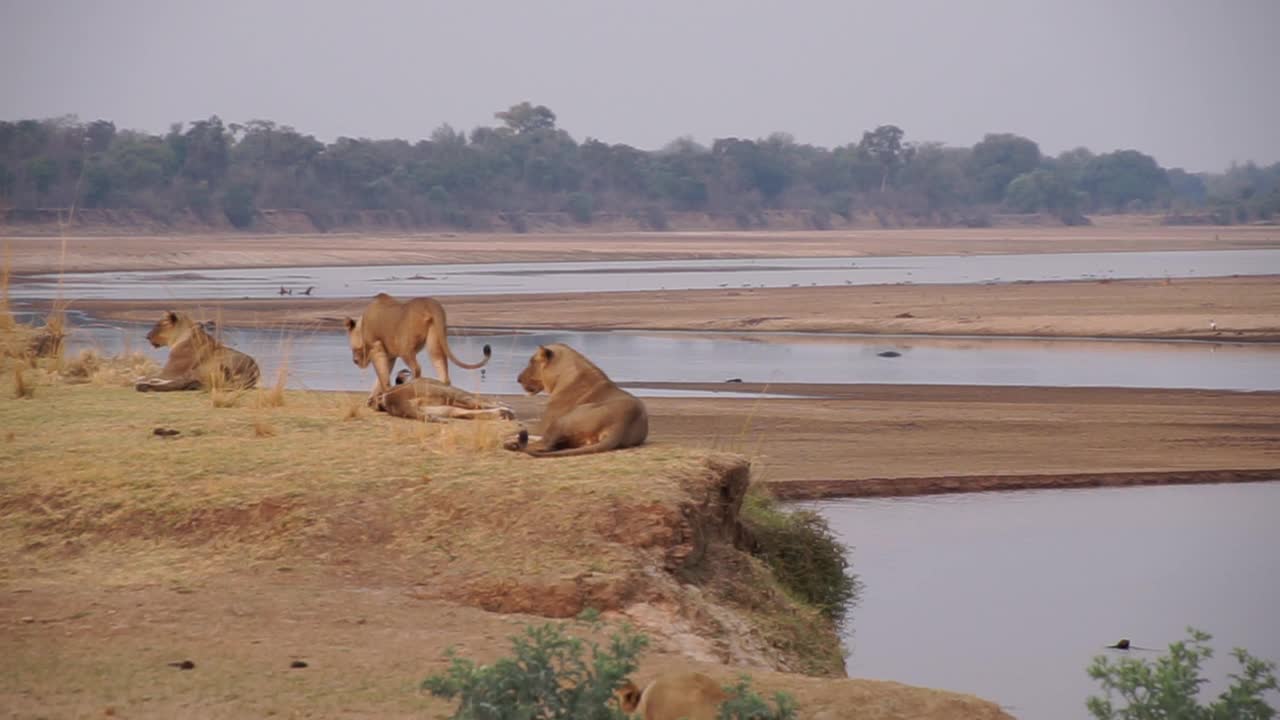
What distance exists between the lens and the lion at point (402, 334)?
40.3ft

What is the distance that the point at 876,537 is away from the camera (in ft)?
47.0

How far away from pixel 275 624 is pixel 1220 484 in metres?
11.9

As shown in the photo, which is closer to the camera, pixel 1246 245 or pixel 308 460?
pixel 308 460

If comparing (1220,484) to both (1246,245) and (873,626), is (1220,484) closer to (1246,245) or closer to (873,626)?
(873,626)

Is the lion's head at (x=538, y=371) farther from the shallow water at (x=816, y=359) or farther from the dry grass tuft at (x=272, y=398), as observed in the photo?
the shallow water at (x=816, y=359)

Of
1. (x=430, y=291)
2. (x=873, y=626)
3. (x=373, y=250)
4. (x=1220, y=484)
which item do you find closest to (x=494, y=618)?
(x=873, y=626)

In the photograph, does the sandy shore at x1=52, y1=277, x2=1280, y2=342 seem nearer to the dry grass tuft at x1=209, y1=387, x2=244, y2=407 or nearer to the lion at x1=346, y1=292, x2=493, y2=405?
the dry grass tuft at x1=209, y1=387, x2=244, y2=407

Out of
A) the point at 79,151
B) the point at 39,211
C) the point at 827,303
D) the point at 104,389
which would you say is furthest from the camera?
the point at 79,151

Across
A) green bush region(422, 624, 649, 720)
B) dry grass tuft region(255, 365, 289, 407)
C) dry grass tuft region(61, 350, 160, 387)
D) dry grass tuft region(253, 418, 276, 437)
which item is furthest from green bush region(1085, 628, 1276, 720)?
dry grass tuft region(61, 350, 160, 387)

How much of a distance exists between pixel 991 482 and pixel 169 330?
7.85 m

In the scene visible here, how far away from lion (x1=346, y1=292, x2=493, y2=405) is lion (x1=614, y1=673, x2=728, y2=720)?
625 centimetres

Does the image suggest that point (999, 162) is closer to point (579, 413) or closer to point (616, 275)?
point (616, 275)

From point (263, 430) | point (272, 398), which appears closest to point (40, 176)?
point (272, 398)

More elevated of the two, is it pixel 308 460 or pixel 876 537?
pixel 308 460
